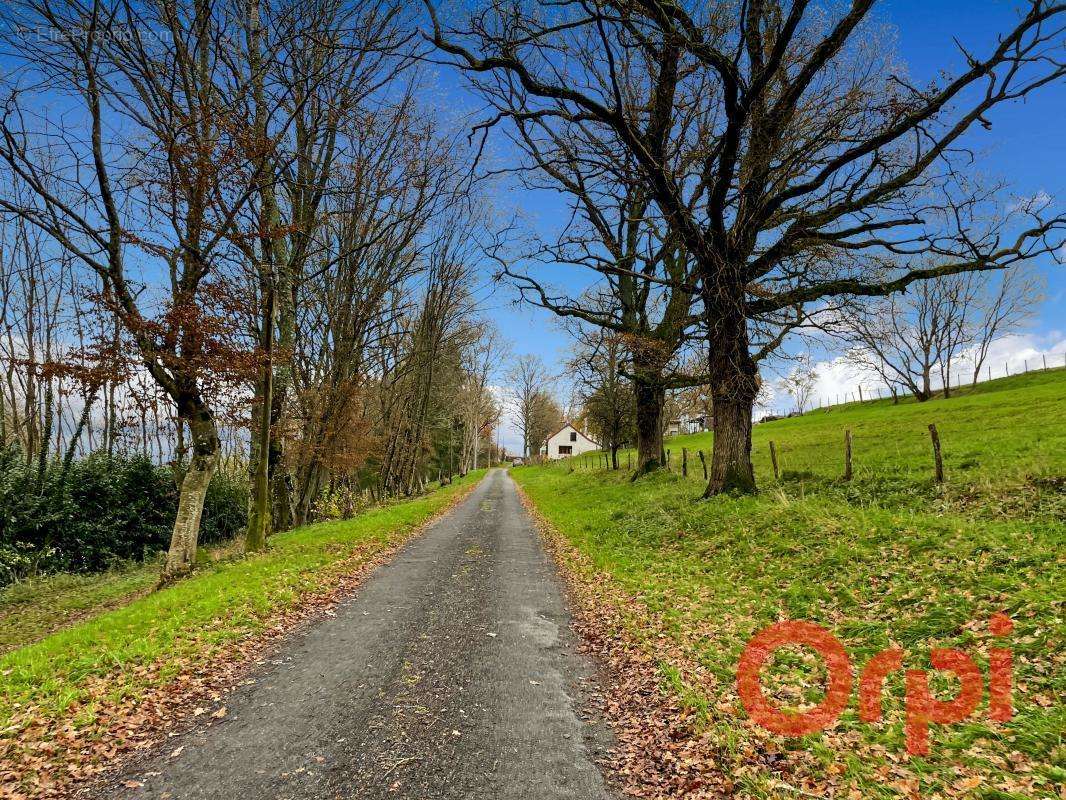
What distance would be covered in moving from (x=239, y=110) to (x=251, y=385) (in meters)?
6.61

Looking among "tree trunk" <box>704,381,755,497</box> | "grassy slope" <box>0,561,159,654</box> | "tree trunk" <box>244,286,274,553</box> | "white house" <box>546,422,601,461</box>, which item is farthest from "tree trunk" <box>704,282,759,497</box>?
"white house" <box>546,422,601,461</box>

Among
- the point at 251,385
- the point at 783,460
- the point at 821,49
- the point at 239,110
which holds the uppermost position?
the point at 239,110

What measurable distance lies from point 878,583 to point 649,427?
1416 centimetres

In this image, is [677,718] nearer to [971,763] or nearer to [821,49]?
[971,763]

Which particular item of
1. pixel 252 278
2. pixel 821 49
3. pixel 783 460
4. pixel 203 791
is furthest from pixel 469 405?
pixel 203 791

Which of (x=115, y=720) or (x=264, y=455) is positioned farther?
(x=264, y=455)

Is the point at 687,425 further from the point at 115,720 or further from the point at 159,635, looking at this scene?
the point at 115,720

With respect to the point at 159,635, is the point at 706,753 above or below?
below

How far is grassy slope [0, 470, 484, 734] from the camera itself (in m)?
4.58

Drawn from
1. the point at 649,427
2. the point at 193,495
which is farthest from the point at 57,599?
the point at 649,427

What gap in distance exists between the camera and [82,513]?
15.0 meters

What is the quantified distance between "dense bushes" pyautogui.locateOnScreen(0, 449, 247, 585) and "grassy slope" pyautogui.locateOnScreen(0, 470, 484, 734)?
7655 millimetres

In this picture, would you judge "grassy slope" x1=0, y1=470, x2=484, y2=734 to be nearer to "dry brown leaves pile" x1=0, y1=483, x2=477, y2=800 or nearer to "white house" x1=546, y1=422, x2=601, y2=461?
"dry brown leaves pile" x1=0, y1=483, x2=477, y2=800

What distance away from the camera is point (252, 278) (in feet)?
41.0
